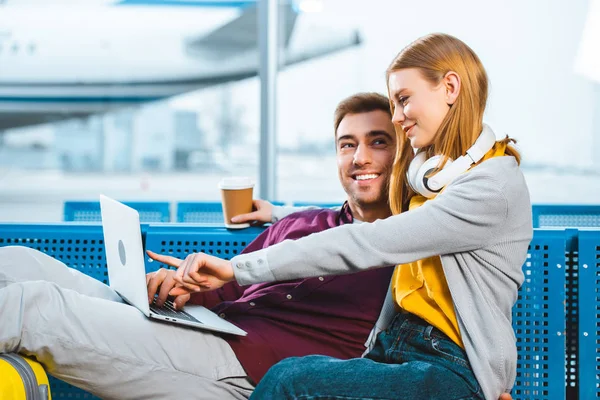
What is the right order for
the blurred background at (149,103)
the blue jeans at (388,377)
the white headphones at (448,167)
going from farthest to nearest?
the blurred background at (149,103), the white headphones at (448,167), the blue jeans at (388,377)

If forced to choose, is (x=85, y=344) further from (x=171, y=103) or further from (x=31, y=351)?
(x=171, y=103)

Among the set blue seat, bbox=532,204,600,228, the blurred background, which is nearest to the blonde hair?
blue seat, bbox=532,204,600,228

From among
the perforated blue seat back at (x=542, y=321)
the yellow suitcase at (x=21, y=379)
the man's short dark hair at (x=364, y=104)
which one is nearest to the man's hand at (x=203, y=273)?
the yellow suitcase at (x=21, y=379)

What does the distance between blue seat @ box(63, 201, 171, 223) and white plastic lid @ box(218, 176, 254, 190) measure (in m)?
1.23

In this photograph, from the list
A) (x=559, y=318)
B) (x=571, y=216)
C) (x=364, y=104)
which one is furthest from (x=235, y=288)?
(x=571, y=216)

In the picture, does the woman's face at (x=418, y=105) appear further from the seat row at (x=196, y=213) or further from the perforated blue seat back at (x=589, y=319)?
the seat row at (x=196, y=213)

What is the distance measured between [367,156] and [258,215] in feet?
1.32

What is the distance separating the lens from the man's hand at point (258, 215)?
2.05 m

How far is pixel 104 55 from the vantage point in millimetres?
15031

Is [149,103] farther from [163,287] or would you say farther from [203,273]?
[203,273]

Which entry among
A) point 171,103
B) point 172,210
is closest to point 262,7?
point 172,210

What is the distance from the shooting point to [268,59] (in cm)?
414

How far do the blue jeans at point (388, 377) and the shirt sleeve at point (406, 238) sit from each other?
0.57 ft

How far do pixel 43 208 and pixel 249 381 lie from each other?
1021 centimetres
